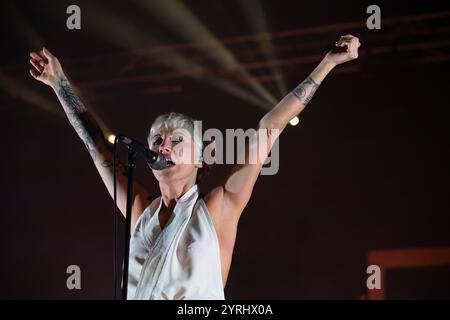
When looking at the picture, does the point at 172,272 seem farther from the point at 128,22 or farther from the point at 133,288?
the point at 128,22

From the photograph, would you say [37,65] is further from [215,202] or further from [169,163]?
[215,202]

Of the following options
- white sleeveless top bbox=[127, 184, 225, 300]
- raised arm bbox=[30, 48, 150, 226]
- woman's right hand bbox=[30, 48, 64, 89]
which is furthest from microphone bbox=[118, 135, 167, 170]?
woman's right hand bbox=[30, 48, 64, 89]

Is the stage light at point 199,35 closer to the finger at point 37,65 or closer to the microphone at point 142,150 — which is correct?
the finger at point 37,65

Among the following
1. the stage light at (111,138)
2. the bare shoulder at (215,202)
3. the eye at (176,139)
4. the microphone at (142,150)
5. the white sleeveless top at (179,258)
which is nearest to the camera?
the microphone at (142,150)

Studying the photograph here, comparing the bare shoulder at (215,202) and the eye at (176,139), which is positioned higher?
the eye at (176,139)

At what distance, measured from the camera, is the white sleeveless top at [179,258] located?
280cm

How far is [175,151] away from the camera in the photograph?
3.07 meters

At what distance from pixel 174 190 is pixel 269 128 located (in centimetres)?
51

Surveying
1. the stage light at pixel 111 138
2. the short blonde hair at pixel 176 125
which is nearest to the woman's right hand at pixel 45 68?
the stage light at pixel 111 138

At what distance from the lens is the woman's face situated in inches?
121

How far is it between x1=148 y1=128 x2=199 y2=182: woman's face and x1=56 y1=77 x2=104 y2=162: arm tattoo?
0.33 m

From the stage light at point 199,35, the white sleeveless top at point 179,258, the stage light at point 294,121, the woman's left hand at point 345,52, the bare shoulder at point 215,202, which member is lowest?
the white sleeveless top at point 179,258

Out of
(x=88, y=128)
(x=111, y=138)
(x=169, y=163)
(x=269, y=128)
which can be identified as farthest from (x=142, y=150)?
(x=111, y=138)

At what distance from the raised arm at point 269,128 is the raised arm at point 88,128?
451 millimetres
